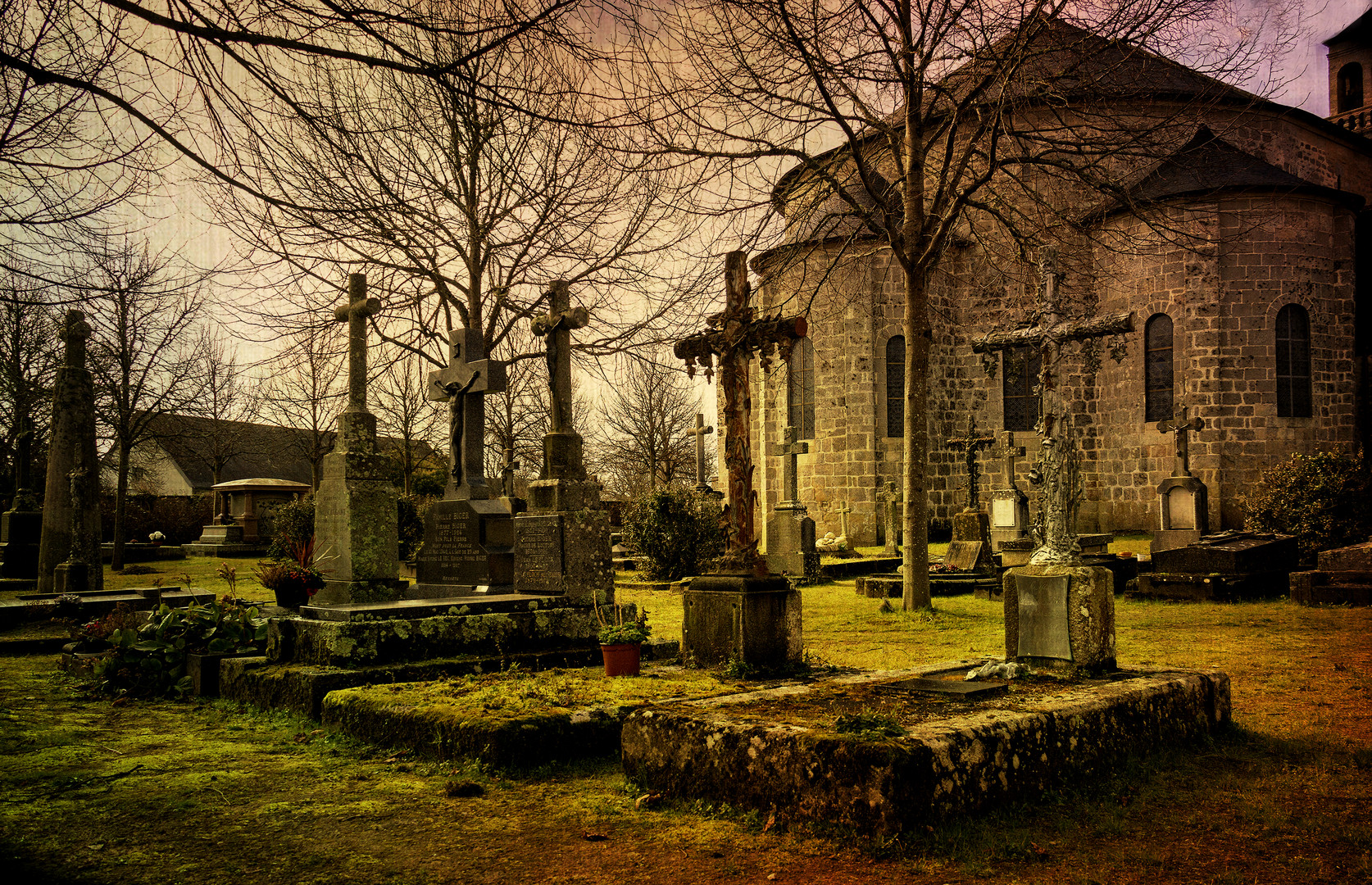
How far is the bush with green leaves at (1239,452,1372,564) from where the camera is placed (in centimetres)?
1517

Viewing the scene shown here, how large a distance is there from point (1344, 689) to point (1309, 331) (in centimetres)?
1777

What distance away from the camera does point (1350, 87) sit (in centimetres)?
3550

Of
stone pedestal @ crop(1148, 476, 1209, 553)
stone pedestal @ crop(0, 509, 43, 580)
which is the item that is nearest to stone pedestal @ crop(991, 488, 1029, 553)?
stone pedestal @ crop(1148, 476, 1209, 553)

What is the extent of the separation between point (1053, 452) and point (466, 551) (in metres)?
5.61

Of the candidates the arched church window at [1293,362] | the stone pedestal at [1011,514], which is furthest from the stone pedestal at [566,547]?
the arched church window at [1293,362]

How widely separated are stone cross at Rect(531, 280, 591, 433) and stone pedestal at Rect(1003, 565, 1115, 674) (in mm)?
4863

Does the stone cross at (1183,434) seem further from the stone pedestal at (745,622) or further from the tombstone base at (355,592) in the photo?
the tombstone base at (355,592)

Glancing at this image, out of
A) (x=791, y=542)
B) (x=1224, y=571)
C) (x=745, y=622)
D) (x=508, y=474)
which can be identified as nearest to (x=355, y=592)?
(x=745, y=622)

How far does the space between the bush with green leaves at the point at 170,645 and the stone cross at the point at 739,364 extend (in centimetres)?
417

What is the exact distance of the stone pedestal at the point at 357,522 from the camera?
325 inches

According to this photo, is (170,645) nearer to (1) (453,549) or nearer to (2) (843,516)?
(1) (453,549)

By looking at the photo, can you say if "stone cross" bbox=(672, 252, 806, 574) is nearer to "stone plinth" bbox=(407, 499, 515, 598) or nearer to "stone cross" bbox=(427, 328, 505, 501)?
"stone plinth" bbox=(407, 499, 515, 598)

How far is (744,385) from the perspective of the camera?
7.67m

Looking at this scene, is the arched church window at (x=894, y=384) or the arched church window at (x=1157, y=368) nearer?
the arched church window at (x=1157, y=368)
